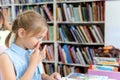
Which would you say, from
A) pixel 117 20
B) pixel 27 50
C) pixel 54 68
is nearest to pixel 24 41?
pixel 27 50

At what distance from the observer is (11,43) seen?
50.7 inches

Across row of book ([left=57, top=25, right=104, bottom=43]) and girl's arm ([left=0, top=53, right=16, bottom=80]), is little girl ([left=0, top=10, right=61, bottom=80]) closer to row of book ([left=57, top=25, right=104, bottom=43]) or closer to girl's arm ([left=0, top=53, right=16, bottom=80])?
girl's arm ([left=0, top=53, right=16, bottom=80])

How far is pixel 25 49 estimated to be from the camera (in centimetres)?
127

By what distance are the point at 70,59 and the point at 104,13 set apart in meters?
0.84

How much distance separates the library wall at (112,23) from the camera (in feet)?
8.39

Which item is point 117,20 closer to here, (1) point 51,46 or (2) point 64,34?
(2) point 64,34

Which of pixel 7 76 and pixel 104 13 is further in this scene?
pixel 104 13

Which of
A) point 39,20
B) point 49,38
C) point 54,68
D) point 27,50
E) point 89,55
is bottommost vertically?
point 54,68

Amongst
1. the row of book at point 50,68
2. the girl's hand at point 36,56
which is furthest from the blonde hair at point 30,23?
the row of book at point 50,68

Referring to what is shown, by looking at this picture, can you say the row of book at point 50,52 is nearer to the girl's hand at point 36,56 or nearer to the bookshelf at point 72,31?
the bookshelf at point 72,31

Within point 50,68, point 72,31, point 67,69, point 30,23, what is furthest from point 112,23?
point 30,23

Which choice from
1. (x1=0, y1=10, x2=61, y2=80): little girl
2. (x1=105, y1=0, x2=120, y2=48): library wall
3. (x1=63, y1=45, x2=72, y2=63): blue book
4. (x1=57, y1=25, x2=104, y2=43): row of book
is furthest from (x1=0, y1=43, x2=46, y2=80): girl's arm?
(x1=63, y1=45, x2=72, y2=63): blue book

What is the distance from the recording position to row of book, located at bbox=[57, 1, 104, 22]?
2.93 metres

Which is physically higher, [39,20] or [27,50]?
[39,20]
